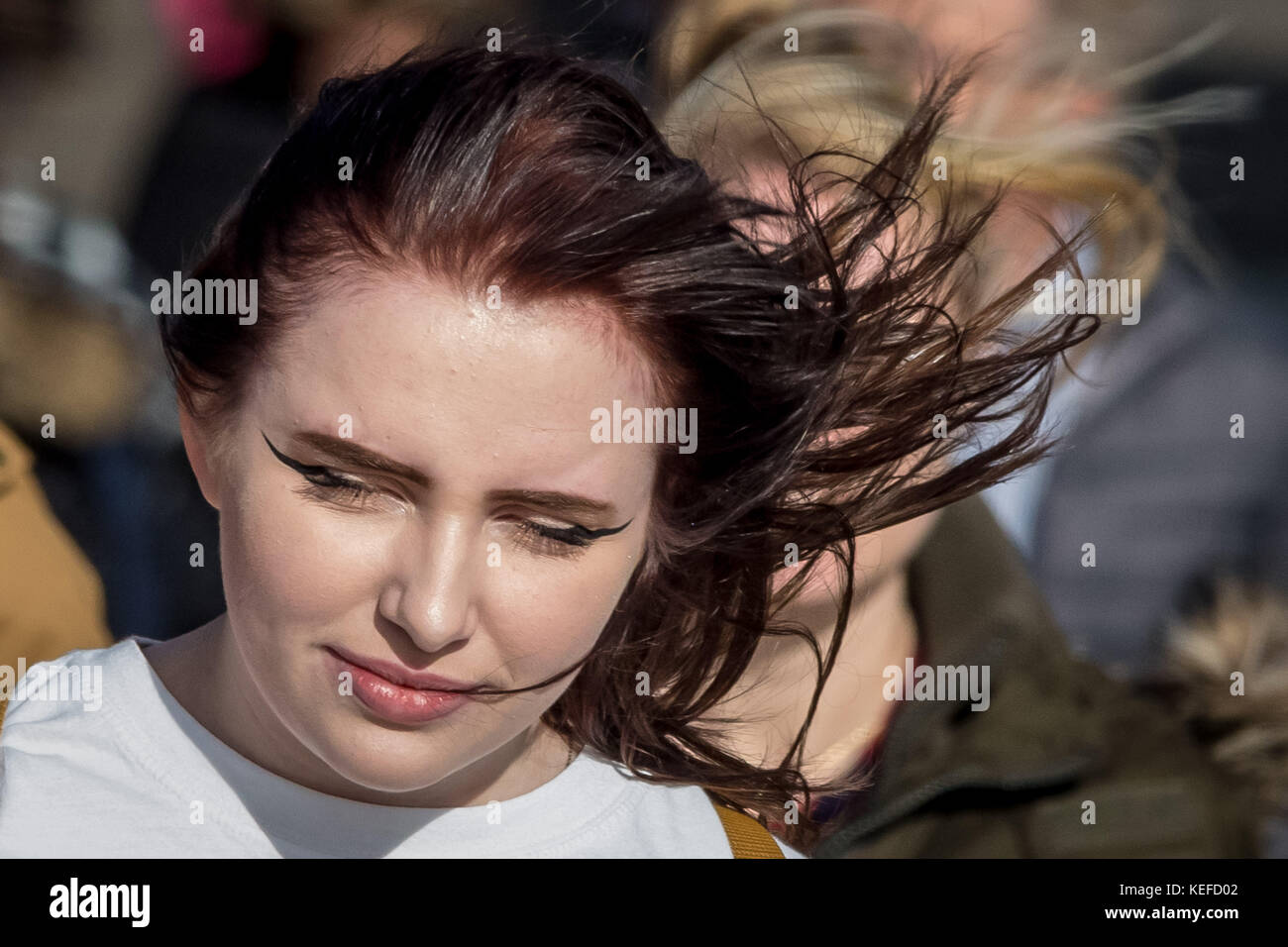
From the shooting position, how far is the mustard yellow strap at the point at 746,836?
1.42m

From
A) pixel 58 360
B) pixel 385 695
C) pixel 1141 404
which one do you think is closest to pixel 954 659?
pixel 385 695

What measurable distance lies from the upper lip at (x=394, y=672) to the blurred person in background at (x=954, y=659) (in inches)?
26.6

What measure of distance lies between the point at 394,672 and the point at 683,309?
1.32 feet

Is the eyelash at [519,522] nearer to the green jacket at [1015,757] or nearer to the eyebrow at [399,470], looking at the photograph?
the eyebrow at [399,470]

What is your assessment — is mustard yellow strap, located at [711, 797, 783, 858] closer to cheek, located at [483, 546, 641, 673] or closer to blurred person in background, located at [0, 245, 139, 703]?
cheek, located at [483, 546, 641, 673]

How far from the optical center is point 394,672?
3.84ft

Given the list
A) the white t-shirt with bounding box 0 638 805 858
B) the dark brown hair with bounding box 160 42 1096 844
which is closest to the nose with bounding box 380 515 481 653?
the dark brown hair with bounding box 160 42 1096 844

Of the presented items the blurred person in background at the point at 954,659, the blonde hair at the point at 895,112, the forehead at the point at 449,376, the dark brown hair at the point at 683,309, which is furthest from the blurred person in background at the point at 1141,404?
the forehead at the point at 449,376

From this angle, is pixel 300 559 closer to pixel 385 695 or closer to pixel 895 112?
pixel 385 695

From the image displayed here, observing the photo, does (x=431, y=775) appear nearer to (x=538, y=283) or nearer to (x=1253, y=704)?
(x=538, y=283)

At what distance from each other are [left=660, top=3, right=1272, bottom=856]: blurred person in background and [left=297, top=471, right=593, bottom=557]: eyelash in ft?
2.04

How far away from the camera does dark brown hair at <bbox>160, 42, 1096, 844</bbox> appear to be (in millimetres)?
1203
